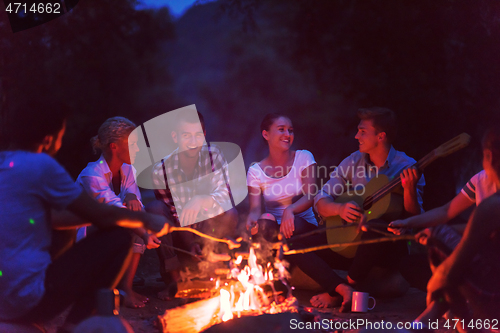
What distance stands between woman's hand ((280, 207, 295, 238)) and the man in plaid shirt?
0.59 m

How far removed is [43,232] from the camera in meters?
2.34

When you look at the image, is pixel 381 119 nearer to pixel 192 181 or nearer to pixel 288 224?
pixel 288 224

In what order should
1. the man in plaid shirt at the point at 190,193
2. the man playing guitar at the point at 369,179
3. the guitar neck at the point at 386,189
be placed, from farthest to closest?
the man in plaid shirt at the point at 190,193
the man playing guitar at the point at 369,179
the guitar neck at the point at 386,189

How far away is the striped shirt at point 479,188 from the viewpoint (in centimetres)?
295

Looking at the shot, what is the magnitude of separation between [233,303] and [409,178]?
1789mm

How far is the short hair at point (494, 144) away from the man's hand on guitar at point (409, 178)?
1.01 meters

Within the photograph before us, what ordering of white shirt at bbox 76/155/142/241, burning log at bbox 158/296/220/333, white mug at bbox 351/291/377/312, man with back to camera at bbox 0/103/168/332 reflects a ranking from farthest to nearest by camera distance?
1. white shirt at bbox 76/155/142/241
2. white mug at bbox 351/291/377/312
3. burning log at bbox 158/296/220/333
4. man with back to camera at bbox 0/103/168/332

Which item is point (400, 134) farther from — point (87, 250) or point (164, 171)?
point (87, 250)

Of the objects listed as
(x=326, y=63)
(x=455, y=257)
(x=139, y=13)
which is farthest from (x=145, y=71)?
(x=455, y=257)

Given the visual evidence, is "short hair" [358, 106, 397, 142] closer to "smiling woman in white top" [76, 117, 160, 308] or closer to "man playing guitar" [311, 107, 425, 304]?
"man playing guitar" [311, 107, 425, 304]

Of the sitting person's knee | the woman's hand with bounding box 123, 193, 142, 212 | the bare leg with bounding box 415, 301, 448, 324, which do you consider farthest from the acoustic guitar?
the woman's hand with bounding box 123, 193, 142, 212

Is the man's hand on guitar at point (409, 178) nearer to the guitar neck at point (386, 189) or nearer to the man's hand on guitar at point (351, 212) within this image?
the guitar neck at point (386, 189)

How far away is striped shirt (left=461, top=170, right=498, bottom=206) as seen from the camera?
295cm

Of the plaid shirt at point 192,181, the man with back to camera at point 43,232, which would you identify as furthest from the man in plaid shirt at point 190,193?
the man with back to camera at point 43,232
